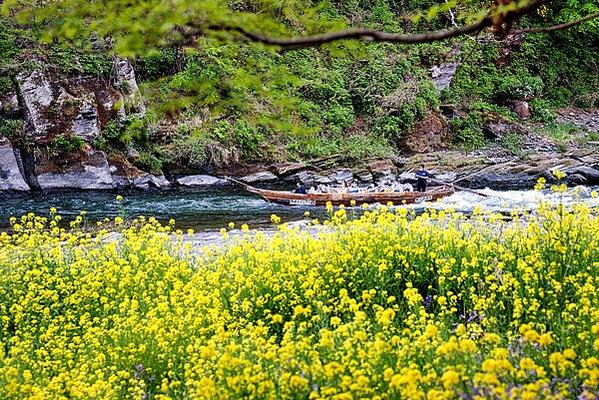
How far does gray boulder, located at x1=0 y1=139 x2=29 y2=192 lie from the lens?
61.3 ft

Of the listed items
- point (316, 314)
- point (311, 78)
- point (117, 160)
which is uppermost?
point (311, 78)

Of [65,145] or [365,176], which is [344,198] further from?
[65,145]

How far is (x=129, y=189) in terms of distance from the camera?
1995cm

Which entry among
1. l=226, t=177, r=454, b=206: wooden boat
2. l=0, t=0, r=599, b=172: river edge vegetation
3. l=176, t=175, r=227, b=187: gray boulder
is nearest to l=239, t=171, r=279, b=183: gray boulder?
l=0, t=0, r=599, b=172: river edge vegetation

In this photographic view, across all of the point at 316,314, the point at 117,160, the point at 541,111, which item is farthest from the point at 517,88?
the point at 316,314

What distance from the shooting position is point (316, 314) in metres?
5.25

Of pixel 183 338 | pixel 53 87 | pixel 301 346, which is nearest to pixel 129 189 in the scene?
pixel 53 87

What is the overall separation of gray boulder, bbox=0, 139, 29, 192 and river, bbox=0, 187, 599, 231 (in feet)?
1.89

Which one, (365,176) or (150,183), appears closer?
(150,183)

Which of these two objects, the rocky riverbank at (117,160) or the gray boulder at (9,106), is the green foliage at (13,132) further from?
the gray boulder at (9,106)

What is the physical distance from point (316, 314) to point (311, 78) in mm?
20521

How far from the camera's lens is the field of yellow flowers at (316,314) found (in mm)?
3055

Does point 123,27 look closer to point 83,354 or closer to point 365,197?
point 83,354

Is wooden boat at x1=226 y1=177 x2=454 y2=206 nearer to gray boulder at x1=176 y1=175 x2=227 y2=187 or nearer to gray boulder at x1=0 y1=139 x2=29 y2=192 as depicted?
gray boulder at x1=176 y1=175 x2=227 y2=187
